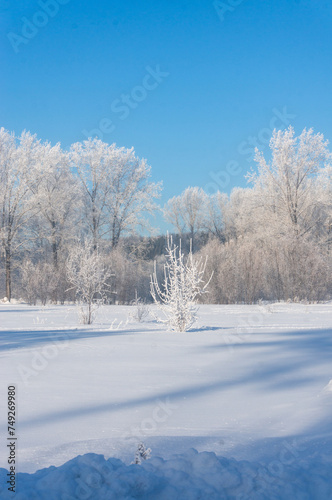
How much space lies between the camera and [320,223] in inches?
1314

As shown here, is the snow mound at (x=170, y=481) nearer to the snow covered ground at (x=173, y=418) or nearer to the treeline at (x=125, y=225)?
the snow covered ground at (x=173, y=418)

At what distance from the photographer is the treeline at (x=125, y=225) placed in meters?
21.8

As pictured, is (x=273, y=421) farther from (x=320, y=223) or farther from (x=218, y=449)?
(x=320, y=223)

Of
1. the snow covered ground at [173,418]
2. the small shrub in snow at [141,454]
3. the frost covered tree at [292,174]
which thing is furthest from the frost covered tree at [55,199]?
the small shrub in snow at [141,454]

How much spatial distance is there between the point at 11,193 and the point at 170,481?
84.7 feet

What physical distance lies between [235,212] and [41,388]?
41730 mm

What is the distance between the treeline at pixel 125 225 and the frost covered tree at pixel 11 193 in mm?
57

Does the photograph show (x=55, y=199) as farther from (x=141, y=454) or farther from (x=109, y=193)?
(x=141, y=454)

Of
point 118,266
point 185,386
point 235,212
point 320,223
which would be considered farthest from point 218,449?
point 235,212

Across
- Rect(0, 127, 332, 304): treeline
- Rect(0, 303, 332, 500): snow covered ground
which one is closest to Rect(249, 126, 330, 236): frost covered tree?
Rect(0, 127, 332, 304): treeline

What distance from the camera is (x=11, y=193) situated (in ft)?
85.8

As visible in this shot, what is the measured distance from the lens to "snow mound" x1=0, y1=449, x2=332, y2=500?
2174 millimetres

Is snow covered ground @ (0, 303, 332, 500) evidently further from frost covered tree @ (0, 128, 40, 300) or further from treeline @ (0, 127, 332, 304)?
frost covered tree @ (0, 128, 40, 300)

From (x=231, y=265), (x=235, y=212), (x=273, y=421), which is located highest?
(x=235, y=212)
